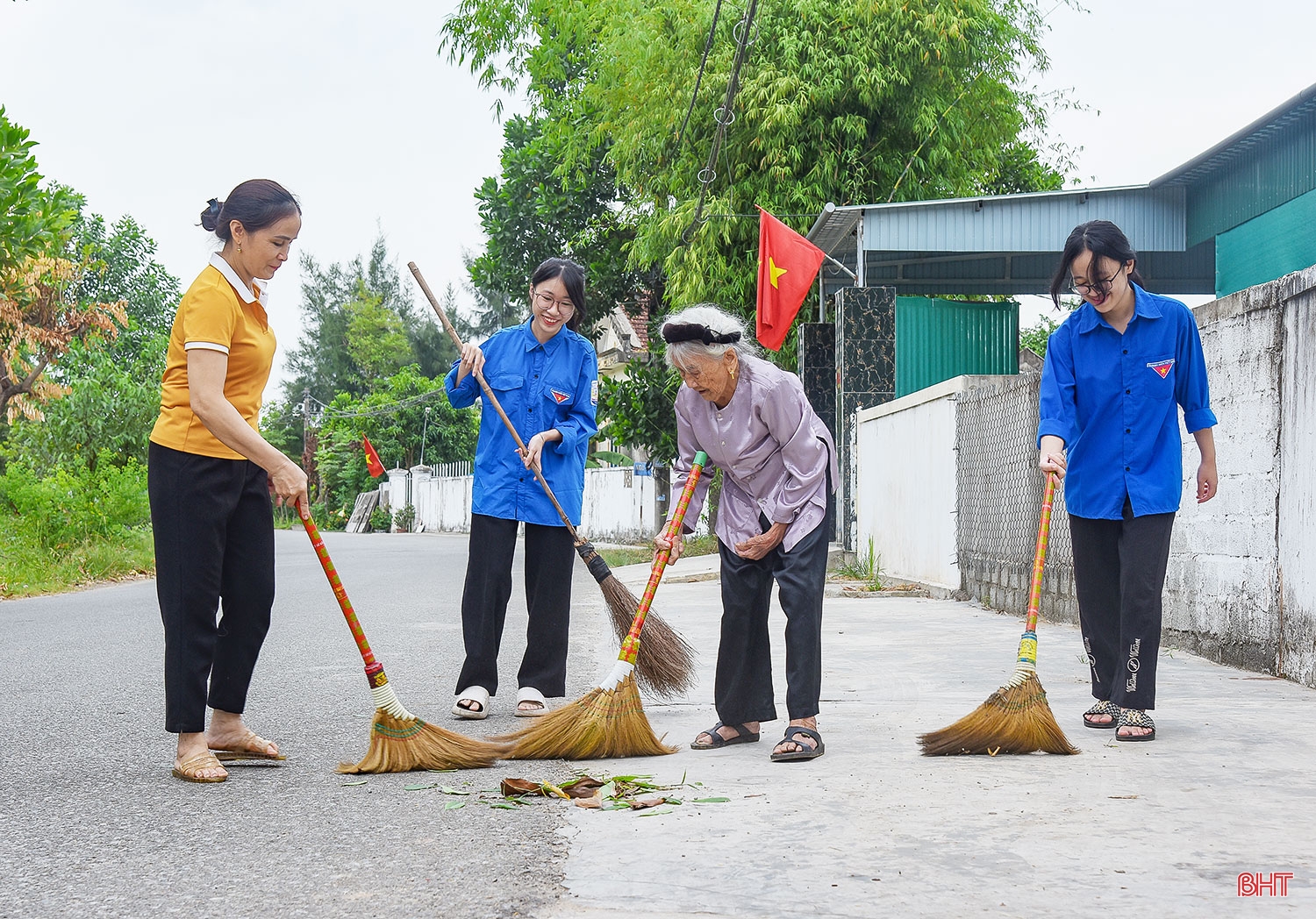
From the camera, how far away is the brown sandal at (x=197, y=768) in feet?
12.2

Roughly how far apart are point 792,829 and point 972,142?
17210 millimetres

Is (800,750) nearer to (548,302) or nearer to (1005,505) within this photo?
(548,302)

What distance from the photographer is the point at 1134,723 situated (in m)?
4.16

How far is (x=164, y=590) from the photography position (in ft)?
12.5

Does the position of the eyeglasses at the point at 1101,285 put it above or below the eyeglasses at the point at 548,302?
below

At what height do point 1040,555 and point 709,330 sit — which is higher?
point 709,330

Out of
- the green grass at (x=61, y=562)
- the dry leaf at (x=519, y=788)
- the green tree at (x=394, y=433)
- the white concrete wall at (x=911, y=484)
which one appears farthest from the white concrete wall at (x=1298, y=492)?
the green tree at (x=394, y=433)

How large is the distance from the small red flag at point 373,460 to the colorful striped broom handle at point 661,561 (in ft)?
142

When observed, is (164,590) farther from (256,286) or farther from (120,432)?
(120,432)

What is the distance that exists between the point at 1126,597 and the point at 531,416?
231 cm

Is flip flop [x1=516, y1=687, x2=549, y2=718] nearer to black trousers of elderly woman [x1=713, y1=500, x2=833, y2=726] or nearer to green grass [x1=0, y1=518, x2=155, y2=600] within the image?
black trousers of elderly woman [x1=713, y1=500, x2=833, y2=726]

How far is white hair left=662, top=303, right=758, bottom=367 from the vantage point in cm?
408

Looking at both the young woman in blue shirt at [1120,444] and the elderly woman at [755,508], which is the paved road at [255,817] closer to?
the elderly woman at [755,508]

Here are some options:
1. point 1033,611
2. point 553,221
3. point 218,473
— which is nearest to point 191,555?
point 218,473
